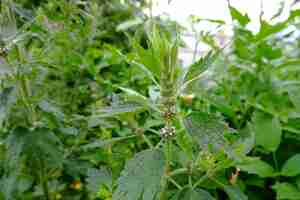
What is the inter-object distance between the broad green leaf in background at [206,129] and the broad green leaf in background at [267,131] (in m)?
0.39

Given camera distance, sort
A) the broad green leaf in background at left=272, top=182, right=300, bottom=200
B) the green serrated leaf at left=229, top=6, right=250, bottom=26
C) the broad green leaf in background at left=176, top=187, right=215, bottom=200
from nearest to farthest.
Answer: the broad green leaf in background at left=176, top=187, right=215, bottom=200 → the broad green leaf in background at left=272, top=182, right=300, bottom=200 → the green serrated leaf at left=229, top=6, right=250, bottom=26

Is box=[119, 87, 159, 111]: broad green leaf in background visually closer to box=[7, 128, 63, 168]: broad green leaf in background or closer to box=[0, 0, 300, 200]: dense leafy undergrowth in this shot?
box=[0, 0, 300, 200]: dense leafy undergrowth

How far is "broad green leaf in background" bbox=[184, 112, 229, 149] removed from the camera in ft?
1.83

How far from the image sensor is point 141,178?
1.95ft

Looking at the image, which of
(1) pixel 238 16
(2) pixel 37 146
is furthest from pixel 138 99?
(1) pixel 238 16

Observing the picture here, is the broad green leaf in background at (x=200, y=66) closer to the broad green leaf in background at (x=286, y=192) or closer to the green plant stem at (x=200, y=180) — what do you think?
the green plant stem at (x=200, y=180)

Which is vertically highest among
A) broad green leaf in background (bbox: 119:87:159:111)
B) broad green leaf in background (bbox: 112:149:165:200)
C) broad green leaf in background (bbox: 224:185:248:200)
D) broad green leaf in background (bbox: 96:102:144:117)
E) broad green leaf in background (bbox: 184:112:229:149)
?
broad green leaf in background (bbox: 119:87:159:111)

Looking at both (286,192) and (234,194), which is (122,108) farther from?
(286,192)

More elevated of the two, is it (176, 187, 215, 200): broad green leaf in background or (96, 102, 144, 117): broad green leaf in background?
(96, 102, 144, 117): broad green leaf in background

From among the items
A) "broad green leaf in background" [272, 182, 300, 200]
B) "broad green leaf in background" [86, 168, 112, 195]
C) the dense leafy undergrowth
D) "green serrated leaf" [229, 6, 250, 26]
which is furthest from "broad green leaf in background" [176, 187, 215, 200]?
"green serrated leaf" [229, 6, 250, 26]

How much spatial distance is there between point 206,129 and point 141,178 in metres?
0.12

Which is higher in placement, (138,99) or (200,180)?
(138,99)

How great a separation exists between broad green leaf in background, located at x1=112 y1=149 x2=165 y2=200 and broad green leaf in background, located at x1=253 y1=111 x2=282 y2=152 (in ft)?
1.30

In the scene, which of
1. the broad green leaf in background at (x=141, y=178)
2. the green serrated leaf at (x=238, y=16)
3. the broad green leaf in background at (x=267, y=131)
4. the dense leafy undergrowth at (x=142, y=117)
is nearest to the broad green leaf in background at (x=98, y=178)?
the dense leafy undergrowth at (x=142, y=117)
